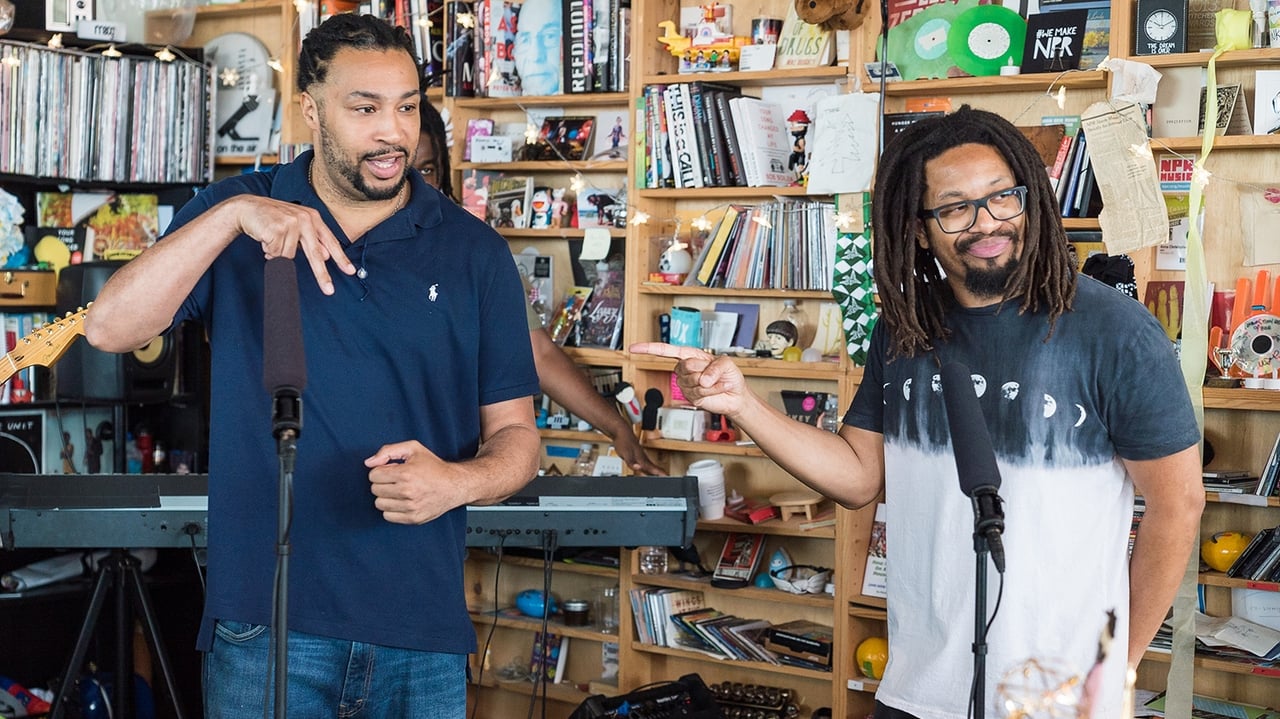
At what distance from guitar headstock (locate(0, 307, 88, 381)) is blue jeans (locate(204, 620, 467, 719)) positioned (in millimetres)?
1307

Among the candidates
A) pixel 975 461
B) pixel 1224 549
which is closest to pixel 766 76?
pixel 1224 549

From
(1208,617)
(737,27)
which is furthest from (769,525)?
(737,27)

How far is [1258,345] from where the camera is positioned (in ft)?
11.1

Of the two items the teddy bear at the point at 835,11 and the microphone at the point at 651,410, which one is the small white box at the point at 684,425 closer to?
the microphone at the point at 651,410

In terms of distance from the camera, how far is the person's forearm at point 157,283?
5.68 ft

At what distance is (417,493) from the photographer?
1697 mm

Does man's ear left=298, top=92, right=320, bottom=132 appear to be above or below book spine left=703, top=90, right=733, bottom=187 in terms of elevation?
below

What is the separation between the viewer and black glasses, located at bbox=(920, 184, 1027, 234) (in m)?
1.86

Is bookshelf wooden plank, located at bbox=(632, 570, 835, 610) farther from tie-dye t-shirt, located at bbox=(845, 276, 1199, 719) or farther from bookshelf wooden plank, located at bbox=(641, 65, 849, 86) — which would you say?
tie-dye t-shirt, located at bbox=(845, 276, 1199, 719)

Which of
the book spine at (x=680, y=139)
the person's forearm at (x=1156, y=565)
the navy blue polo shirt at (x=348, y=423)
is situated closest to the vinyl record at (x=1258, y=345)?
the book spine at (x=680, y=139)

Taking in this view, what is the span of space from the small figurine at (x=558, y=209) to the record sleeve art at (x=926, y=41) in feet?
3.78

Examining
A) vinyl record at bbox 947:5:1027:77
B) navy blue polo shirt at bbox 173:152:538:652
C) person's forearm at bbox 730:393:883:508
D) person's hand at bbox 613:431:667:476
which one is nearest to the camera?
navy blue polo shirt at bbox 173:152:538:652

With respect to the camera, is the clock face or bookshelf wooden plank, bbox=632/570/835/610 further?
bookshelf wooden plank, bbox=632/570/835/610

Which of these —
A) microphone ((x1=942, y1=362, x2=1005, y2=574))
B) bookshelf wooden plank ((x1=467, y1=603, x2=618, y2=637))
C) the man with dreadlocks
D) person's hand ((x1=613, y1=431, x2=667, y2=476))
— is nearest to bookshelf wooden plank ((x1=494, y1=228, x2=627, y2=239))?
person's hand ((x1=613, y1=431, x2=667, y2=476))
